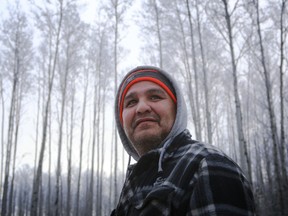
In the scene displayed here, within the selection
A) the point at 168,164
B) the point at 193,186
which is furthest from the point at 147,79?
the point at 193,186

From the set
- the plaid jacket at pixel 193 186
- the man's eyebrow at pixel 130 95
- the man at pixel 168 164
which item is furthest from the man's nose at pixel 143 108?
the plaid jacket at pixel 193 186

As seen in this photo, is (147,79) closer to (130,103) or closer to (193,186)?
(130,103)

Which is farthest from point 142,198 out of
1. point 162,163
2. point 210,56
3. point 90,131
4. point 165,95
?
point 90,131

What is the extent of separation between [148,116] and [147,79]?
0.24m

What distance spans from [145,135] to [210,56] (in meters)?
14.3

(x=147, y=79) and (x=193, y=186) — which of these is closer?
(x=193, y=186)

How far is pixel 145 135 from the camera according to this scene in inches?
46.9

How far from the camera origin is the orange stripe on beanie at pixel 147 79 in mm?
1316

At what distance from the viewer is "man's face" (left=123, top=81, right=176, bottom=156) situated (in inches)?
46.9

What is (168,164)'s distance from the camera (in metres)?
0.96

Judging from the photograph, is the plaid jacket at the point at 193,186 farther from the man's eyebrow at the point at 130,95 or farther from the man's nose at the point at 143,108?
the man's eyebrow at the point at 130,95

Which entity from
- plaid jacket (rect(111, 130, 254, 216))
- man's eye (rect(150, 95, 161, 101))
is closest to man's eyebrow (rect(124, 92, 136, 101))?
man's eye (rect(150, 95, 161, 101))

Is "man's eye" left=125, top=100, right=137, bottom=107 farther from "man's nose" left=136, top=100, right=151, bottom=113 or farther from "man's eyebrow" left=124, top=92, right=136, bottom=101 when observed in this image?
"man's nose" left=136, top=100, right=151, bottom=113

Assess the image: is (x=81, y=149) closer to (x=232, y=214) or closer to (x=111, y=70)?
(x=111, y=70)
